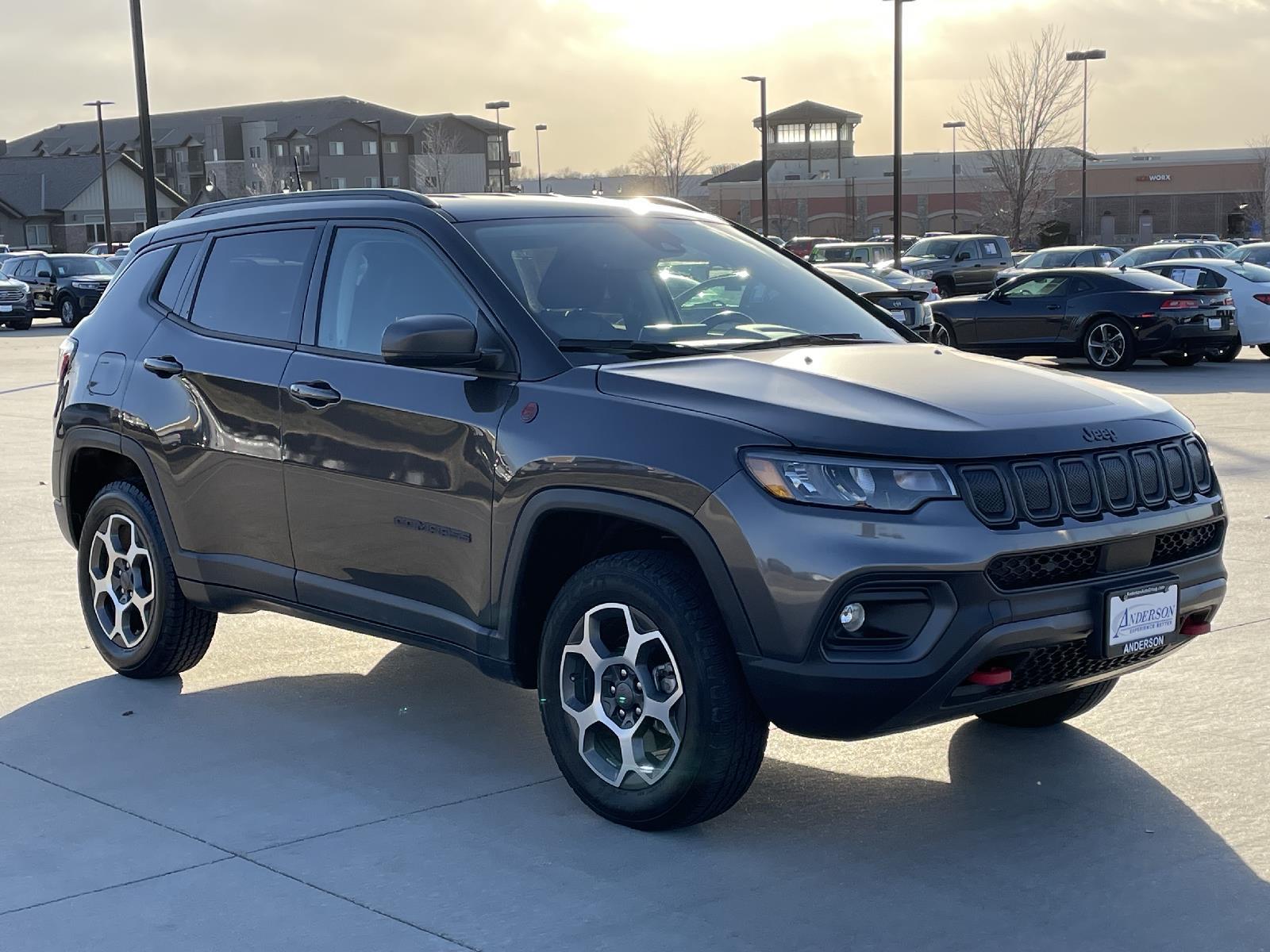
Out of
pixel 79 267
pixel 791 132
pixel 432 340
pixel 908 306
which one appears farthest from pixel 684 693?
pixel 791 132

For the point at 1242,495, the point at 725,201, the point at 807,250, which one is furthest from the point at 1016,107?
the point at 1242,495

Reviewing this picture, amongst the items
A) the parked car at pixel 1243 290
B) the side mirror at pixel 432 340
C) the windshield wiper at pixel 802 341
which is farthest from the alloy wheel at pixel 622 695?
the parked car at pixel 1243 290

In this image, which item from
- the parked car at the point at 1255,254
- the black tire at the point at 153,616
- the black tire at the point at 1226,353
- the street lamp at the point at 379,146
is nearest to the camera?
the black tire at the point at 153,616

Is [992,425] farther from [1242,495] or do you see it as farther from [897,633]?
[1242,495]

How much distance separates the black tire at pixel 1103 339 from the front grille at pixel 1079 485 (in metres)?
17.3

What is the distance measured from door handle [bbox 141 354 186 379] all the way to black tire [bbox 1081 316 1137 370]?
17.1 metres

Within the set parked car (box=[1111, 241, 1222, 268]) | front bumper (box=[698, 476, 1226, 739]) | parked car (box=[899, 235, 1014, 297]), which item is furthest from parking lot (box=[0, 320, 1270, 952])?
parked car (box=[899, 235, 1014, 297])

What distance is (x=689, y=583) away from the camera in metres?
4.40

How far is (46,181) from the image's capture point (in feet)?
324

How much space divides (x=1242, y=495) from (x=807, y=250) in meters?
39.7

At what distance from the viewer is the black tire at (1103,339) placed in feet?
69.4

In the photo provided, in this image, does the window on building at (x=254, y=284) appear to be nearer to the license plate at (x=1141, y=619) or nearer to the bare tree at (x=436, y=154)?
the license plate at (x=1141, y=619)

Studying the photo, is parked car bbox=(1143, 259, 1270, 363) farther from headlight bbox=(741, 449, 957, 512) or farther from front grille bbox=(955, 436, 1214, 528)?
headlight bbox=(741, 449, 957, 512)

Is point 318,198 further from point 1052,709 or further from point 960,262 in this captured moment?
point 960,262
